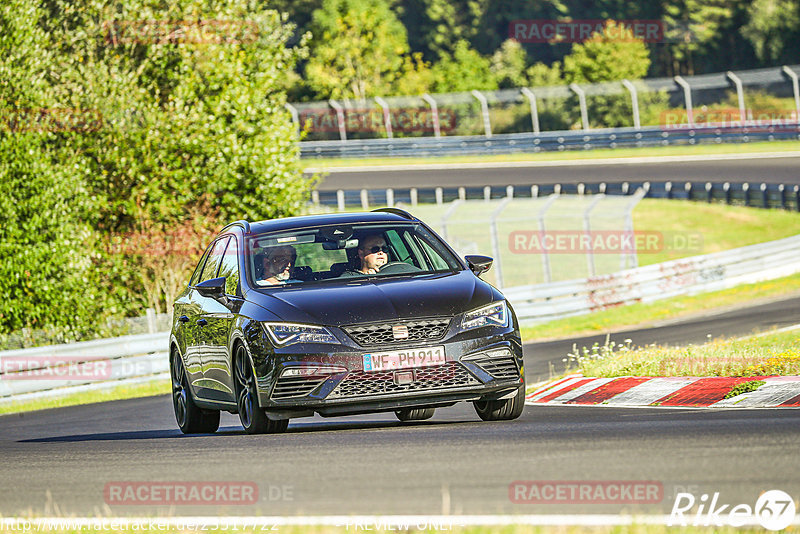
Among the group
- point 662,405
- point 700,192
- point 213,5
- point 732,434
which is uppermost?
point 213,5

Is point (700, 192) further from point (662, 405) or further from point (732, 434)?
point (732, 434)

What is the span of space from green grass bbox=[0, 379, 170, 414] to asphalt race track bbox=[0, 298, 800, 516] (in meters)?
9.63

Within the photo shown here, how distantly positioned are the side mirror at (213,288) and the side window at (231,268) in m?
0.10

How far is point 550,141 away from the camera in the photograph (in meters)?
53.8

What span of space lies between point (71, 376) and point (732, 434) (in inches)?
598

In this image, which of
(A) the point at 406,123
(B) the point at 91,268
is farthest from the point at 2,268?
(A) the point at 406,123

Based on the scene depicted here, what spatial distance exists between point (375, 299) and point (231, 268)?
70.5 inches

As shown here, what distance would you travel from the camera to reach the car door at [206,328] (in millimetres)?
10109

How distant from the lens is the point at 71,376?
20.6 metres

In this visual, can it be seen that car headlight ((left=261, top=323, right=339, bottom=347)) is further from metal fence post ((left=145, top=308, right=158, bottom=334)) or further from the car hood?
metal fence post ((left=145, top=308, right=158, bottom=334))

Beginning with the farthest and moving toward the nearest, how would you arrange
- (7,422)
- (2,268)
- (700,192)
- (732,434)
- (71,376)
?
(700,192), (2,268), (71,376), (7,422), (732,434)
